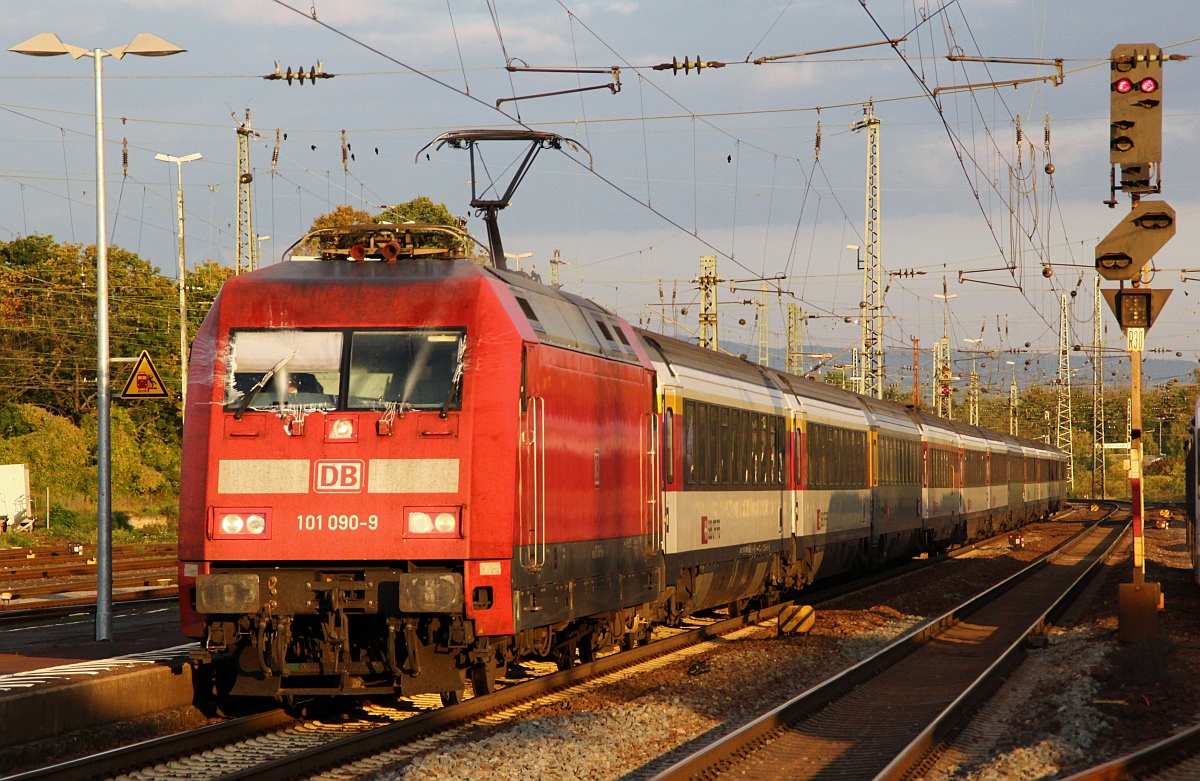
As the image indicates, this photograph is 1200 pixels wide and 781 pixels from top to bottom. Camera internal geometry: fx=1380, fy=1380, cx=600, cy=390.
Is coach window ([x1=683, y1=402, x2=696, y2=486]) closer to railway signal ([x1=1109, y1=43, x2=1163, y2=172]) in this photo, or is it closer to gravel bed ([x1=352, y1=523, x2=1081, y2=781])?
gravel bed ([x1=352, y1=523, x2=1081, y2=781])

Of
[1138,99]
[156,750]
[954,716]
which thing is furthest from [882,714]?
[1138,99]

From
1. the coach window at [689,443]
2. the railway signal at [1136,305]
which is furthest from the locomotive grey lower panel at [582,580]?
the railway signal at [1136,305]

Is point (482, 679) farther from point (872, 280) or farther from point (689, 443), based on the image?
point (872, 280)

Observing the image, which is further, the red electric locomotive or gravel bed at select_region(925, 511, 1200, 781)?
the red electric locomotive

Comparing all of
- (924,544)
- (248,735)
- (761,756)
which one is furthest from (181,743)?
(924,544)

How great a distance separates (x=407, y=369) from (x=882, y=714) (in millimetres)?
5391

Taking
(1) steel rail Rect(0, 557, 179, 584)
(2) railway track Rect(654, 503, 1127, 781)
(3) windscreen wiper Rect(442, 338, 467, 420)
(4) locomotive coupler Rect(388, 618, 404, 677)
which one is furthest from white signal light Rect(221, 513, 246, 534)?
(1) steel rail Rect(0, 557, 179, 584)

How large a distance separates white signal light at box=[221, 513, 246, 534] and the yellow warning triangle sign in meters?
9.39

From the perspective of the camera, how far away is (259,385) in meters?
10.8

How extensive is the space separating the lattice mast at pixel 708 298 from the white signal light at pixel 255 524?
30.7 metres

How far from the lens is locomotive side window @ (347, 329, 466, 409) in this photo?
35.0 feet

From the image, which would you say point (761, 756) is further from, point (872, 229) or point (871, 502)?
point (872, 229)

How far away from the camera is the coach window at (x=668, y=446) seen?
50.2ft

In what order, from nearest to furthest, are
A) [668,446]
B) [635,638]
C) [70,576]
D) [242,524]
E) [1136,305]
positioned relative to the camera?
[242,524]
[668,446]
[635,638]
[1136,305]
[70,576]
